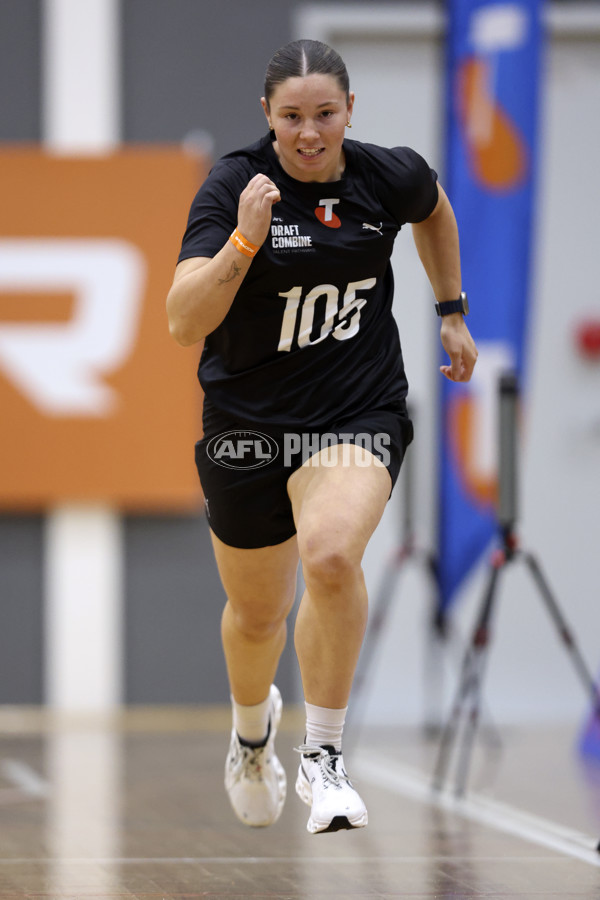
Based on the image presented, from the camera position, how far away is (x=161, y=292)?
606cm

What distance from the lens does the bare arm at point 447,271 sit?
2904mm

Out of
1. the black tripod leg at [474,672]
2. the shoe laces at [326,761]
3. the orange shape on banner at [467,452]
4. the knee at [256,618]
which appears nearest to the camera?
the shoe laces at [326,761]

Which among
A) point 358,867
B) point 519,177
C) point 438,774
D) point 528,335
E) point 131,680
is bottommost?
point 131,680

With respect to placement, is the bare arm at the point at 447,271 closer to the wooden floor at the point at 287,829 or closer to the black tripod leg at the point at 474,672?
the wooden floor at the point at 287,829

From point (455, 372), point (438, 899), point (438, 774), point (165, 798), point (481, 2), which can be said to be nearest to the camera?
point (438, 899)

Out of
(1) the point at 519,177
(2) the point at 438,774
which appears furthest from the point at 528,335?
(2) the point at 438,774

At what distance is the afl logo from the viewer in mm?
2738

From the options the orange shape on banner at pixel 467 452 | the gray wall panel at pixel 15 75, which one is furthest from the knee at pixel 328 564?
the gray wall panel at pixel 15 75

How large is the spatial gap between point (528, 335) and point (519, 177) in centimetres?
75

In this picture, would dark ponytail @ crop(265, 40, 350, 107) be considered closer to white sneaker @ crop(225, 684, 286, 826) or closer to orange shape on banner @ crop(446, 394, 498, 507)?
white sneaker @ crop(225, 684, 286, 826)

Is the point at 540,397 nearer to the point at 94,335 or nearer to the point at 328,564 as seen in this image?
the point at 94,335

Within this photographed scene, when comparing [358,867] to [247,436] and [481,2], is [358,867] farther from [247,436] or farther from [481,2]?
[481,2]

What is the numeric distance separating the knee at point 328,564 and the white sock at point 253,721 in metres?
0.82

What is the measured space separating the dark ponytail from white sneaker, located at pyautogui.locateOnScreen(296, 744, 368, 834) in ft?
4.45
